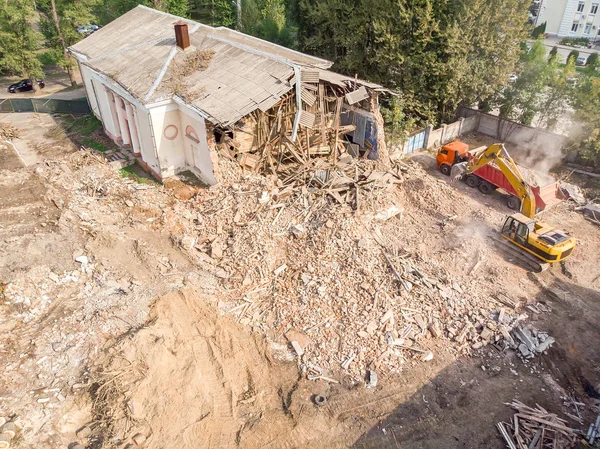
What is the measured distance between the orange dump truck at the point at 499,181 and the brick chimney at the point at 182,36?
15.7 m

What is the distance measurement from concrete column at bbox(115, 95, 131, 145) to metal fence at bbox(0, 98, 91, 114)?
27.7ft

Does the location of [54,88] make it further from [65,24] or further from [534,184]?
[534,184]

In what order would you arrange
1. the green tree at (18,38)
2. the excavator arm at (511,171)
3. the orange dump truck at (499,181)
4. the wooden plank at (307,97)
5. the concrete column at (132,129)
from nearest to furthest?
1. the excavator arm at (511,171)
2. the orange dump truck at (499,181)
3. the wooden plank at (307,97)
4. the concrete column at (132,129)
5. the green tree at (18,38)

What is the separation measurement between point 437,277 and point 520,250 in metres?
4.47

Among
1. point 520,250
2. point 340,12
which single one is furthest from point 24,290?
point 340,12

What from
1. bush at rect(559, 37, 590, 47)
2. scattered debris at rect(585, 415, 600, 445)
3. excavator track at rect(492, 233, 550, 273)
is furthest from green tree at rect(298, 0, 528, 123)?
bush at rect(559, 37, 590, 47)

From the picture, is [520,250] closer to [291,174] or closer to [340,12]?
[291,174]

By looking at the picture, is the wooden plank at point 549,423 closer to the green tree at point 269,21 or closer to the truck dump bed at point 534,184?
the truck dump bed at point 534,184

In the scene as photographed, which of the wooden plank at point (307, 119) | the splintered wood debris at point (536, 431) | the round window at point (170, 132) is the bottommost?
the splintered wood debris at point (536, 431)

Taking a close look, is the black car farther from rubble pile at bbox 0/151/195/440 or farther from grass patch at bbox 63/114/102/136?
rubble pile at bbox 0/151/195/440

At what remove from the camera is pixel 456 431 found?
1247cm

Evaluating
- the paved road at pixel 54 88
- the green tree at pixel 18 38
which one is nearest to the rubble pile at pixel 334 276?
the paved road at pixel 54 88

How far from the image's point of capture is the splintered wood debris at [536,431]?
12023 mm

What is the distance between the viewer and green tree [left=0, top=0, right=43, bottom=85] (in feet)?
114
